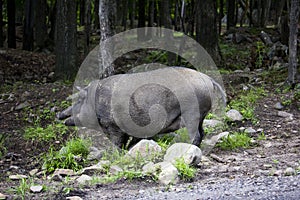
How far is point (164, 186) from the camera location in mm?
5168

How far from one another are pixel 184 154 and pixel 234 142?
1.42m

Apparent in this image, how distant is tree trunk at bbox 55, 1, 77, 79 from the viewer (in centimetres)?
1213

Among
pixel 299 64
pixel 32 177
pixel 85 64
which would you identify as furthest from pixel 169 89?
pixel 85 64

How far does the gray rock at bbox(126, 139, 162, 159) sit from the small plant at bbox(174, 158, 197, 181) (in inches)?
23.7

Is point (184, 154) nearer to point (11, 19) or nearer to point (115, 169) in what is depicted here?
point (115, 169)

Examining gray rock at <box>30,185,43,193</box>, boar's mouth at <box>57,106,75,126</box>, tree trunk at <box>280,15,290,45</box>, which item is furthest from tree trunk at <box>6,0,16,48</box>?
gray rock at <box>30,185,43,193</box>

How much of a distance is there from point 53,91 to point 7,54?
6001 millimetres

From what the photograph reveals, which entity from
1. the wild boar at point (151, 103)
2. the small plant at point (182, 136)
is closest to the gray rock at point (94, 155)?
the wild boar at point (151, 103)

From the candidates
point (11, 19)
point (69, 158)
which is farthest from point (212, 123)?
point (11, 19)

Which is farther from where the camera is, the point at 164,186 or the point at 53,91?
the point at 53,91

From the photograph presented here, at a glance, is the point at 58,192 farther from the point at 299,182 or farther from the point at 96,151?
the point at 299,182

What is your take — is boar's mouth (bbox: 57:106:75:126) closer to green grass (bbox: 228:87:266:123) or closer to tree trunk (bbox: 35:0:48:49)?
green grass (bbox: 228:87:266:123)

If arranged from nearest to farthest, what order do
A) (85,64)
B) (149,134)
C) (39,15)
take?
(149,134)
(85,64)
(39,15)

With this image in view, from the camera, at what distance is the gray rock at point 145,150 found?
6.03 metres
